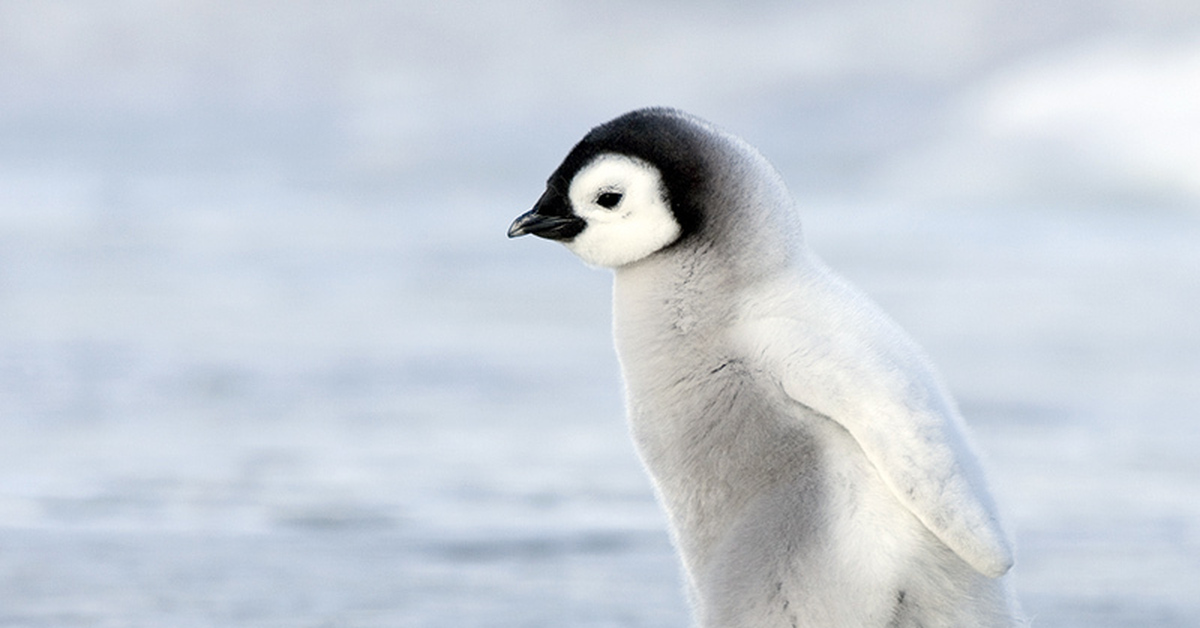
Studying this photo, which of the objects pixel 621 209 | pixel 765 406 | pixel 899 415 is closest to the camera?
pixel 899 415

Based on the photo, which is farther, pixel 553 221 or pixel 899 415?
pixel 553 221

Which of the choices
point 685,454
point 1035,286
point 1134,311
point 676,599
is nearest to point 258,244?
point 1035,286

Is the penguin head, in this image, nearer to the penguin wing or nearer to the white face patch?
the white face patch

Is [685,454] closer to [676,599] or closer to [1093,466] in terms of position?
[676,599]

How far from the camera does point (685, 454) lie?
9.49 feet

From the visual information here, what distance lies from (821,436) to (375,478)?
12.6ft

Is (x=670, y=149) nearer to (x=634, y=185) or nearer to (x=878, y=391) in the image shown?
(x=634, y=185)

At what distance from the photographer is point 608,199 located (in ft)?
9.57

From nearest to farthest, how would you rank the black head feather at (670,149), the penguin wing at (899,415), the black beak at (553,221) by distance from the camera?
1. the penguin wing at (899,415)
2. the black head feather at (670,149)
3. the black beak at (553,221)

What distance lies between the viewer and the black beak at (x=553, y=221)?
2982 mm

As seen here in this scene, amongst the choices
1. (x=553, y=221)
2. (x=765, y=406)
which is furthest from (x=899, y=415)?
(x=553, y=221)

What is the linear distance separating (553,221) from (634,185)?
190 mm

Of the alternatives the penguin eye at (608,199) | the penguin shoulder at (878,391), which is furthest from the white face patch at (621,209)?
the penguin shoulder at (878,391)

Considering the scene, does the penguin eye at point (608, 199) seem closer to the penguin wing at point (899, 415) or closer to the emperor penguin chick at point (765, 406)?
the emperor penguin chick at point (765, 406)
